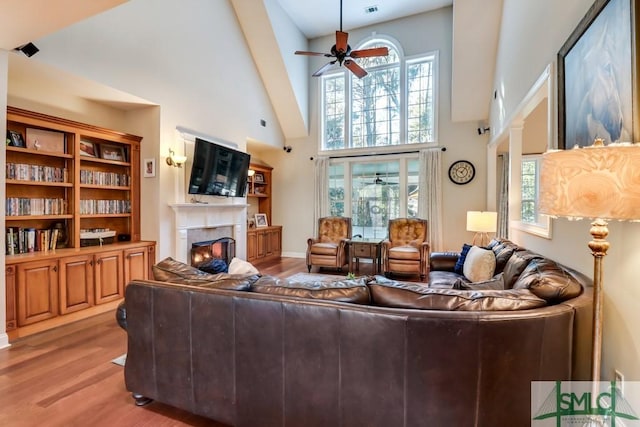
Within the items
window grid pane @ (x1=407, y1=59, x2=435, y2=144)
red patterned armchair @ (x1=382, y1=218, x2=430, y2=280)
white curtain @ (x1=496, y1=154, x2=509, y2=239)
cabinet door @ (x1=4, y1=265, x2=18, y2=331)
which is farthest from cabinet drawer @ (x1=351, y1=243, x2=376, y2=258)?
cabinet door @ (x1=4, y1=265, x2=18, y2=331)

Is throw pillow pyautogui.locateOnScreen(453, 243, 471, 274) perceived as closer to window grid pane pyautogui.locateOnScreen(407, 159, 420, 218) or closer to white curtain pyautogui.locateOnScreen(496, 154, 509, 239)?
white curtain pyautogui.locateOnScreen(496, 154, 509, 239)

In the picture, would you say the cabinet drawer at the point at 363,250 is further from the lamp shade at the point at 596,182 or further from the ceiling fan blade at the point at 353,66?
the lamp shade at the point at 596,182

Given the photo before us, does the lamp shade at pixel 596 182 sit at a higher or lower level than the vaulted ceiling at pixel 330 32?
lower

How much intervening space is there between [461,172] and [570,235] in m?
4.41

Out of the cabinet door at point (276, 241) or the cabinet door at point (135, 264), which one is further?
the cabinet door at point (276, 241)

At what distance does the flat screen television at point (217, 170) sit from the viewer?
4.75 metres

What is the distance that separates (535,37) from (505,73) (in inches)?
58.5

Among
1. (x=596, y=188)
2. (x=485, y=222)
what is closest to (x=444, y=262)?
(x=485, y=222)

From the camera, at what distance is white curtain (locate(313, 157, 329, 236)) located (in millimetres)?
7199

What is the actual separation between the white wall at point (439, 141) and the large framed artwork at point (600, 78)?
4174mm

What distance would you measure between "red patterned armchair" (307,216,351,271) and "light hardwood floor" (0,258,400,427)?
10.7ft

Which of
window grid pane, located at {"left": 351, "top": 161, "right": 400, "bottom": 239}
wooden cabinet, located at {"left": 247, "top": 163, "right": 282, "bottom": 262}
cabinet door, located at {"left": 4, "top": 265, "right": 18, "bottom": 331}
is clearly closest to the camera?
cabinet door, located at {"left": 4, "top": 265, "right": 18, "bottom": 331}

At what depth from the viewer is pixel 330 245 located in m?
5.68

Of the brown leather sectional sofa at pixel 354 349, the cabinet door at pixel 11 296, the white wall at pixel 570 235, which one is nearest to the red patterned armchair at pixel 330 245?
the white wall at pixel 570 235
